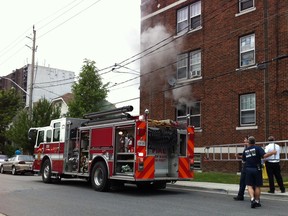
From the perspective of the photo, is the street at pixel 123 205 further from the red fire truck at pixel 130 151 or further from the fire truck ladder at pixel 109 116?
the fire truck ladder at pixel 109 116

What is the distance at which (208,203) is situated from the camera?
927cm

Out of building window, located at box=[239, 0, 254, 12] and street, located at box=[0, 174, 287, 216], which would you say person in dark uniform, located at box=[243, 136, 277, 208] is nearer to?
street, located at box=[0, 174, 287, 216]

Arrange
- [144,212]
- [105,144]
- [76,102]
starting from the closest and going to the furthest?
[144,212], [105,144], [76,102]

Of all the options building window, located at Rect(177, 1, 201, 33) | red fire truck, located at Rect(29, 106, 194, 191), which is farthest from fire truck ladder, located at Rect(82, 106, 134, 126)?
building window, located at Rect(177, 1, 201, 33)

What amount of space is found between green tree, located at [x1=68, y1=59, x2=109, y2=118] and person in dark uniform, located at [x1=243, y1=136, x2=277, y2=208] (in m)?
16.1

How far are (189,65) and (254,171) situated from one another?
12.0 metres

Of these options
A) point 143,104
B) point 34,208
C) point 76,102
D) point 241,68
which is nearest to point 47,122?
point 76,102

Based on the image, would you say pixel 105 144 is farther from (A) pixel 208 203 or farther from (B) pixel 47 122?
(B) pixel 47 122

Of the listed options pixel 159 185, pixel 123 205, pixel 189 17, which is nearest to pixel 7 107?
pixel 189 17

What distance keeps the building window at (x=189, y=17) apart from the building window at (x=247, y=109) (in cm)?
496

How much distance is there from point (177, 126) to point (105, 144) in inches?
91.7

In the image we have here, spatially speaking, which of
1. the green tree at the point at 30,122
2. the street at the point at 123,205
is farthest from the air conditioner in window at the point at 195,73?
the green tree at the point at 30,122

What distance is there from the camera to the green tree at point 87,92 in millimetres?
24266

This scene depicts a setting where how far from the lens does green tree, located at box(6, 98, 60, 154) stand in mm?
28422
